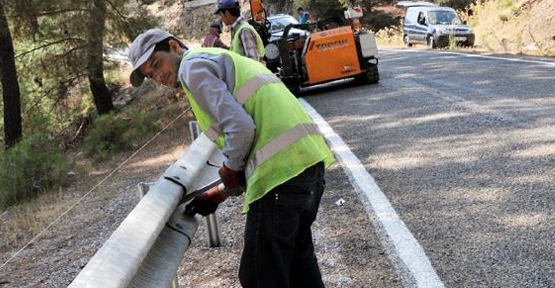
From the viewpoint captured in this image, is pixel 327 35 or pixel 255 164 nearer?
pixel 255 164

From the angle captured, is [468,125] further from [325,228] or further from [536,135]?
[325,228]

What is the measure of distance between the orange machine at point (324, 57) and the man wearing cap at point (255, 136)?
28.9 ft

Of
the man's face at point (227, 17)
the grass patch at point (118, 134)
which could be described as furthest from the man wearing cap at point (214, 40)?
the grass patch at point (118, 134)

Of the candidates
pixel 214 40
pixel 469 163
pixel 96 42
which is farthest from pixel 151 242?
pixel 96 42

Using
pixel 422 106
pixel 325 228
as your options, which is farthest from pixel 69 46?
pixel 325 228

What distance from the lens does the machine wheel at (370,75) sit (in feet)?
38.8

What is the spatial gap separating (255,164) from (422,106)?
6.39 meters

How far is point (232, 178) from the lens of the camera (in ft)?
8.82

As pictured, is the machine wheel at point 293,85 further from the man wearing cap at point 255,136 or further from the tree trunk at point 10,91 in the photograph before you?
the man wearing cap at point 255,136

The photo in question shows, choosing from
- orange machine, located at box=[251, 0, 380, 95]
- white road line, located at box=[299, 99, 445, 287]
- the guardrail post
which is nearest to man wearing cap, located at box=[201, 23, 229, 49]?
white road line, located at box=[299, 99, 445, 287]

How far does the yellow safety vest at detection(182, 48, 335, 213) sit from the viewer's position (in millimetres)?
2576

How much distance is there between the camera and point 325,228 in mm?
4254

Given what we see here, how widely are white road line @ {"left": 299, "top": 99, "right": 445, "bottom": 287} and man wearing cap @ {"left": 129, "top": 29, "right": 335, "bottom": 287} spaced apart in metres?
0.95

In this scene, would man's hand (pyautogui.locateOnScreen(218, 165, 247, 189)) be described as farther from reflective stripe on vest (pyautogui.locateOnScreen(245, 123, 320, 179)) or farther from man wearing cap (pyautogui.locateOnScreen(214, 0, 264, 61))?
man wearing cap (pyautogui.locateOnScreen(214, 0, 264, 61))
